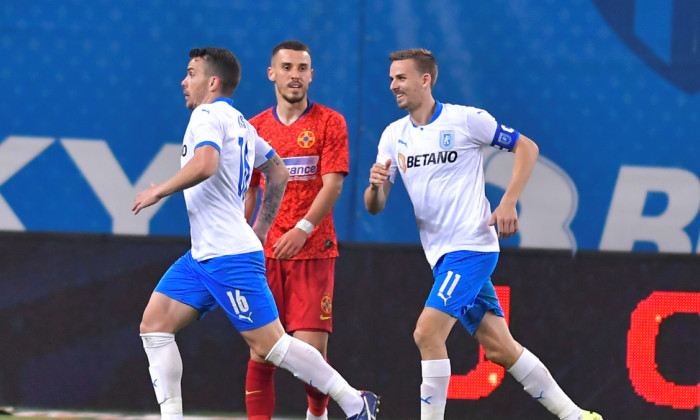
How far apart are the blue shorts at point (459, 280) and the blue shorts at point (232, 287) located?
0.81 meters

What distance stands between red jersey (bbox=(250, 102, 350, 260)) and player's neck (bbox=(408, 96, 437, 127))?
1.39 feet

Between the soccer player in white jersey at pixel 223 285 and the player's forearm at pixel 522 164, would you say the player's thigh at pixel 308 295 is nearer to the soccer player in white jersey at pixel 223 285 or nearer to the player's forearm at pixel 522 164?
the soccer player in white jersey at pixel 223 285

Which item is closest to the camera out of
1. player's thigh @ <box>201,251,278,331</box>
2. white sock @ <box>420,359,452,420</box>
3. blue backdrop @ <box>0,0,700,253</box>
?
player's thigh @ <box>201,251,278,331</box>

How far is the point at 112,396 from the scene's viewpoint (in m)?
5.91

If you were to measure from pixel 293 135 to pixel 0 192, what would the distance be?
1.89 metres

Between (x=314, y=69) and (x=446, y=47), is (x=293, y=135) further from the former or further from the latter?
(x=446, y=47)

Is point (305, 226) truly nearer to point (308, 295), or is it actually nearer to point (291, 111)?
point (308, 295)

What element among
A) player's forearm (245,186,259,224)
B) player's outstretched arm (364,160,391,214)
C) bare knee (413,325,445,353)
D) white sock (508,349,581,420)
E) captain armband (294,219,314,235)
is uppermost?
player's outstretched arm (364,160,391,214)

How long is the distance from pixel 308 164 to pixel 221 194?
0.84 meters

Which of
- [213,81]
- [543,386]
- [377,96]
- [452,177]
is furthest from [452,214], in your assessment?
[213,81]

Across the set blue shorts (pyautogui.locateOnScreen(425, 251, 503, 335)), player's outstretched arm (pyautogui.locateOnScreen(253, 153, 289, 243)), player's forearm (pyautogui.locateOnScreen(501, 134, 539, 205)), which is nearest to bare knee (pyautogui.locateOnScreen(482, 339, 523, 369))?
blue shorts (pyautogui.locateOnScreen(425, 251, 503, 335))

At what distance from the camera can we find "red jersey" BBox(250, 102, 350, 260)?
5.29 meters

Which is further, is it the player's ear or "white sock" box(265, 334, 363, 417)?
the player's ear

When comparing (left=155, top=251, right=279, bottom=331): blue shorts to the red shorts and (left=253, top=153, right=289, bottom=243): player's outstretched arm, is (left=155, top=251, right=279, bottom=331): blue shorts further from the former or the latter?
the red shorts
